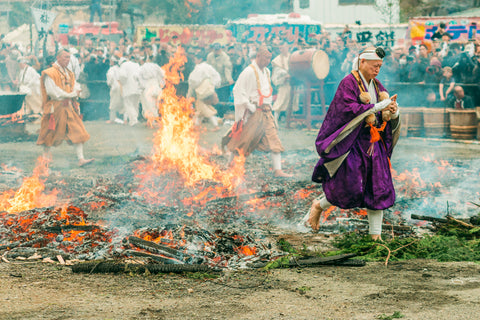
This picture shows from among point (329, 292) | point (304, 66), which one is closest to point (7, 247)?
point (329, 292)

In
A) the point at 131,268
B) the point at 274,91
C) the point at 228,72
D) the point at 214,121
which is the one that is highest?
the point at 228,72

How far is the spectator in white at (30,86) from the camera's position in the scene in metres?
17.6

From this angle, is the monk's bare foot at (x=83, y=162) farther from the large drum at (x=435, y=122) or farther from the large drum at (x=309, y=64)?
the large drum at (x=435, y=122)

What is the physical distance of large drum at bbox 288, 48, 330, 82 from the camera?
15055 mm

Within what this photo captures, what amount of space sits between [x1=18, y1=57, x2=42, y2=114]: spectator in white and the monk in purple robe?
531 inches

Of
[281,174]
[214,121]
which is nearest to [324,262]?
[281,174]

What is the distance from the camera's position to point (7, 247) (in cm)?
589

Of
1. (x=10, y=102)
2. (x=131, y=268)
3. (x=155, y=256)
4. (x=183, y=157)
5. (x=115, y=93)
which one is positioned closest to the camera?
(x=131, y=268)

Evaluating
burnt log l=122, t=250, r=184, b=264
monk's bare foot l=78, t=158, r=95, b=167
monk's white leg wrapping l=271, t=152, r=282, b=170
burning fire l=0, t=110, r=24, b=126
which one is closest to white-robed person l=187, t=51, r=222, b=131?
burning fire l=0, t=110, r=24, b=126

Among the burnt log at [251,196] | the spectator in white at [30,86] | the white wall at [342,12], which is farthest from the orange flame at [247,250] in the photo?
the white wall at [342,12]

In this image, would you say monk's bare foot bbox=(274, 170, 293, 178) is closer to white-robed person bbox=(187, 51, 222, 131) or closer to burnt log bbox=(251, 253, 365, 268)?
burnt log bbox=(251, 253, 365, 268)

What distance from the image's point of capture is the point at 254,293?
457cm

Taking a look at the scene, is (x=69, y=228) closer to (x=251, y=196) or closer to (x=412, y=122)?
(x=251, y=196)

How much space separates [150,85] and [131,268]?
13082mm
